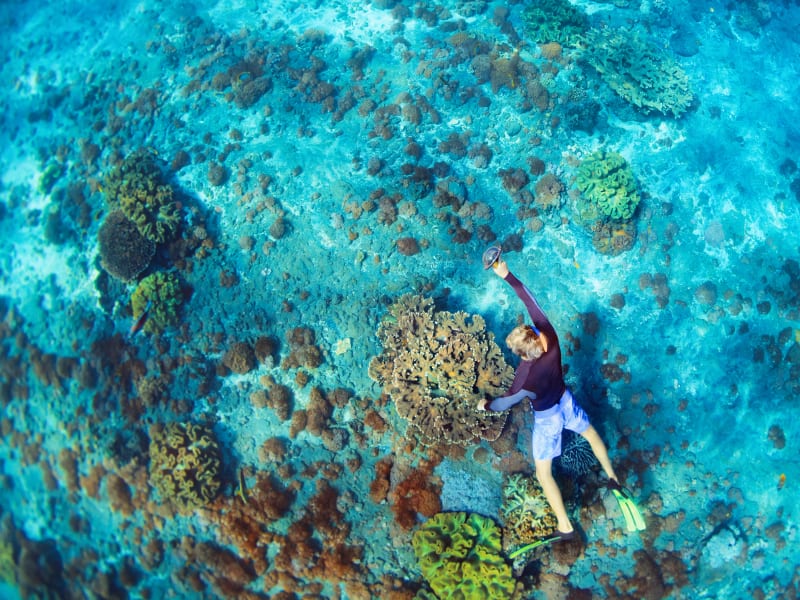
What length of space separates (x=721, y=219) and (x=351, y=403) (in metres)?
11.8

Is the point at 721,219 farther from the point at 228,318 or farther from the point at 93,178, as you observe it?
the point at 93,178

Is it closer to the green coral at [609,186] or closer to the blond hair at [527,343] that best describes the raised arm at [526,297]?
the blond hair at [527,343]

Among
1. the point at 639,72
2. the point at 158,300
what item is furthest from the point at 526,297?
the point at 639,72

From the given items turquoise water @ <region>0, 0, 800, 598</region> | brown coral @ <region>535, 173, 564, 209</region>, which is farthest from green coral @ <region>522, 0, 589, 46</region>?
brown coral @ <region>535, 173, 564, 209</region>

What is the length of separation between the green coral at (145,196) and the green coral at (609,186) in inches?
452

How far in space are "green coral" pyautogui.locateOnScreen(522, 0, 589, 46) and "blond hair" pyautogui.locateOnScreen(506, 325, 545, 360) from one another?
500 inches

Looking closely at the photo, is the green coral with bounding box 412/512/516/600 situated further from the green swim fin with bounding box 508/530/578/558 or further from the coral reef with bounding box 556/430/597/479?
the coral reef with bounding box 556/430/597/479

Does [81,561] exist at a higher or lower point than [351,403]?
lower

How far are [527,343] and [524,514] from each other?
420 cm

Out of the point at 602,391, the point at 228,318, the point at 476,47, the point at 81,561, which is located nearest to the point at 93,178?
the point at 228,318

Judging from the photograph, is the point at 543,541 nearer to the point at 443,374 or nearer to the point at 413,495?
the point at 413,495

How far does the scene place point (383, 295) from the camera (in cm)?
1127

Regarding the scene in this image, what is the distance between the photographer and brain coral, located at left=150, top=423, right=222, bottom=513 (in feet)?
32.8

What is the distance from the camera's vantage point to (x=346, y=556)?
927 centimetres
